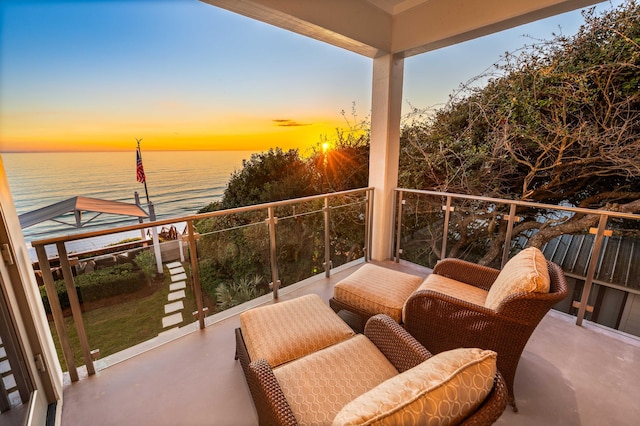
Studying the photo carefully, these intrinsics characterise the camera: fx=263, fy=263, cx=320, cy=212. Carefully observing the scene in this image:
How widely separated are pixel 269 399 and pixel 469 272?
1.88 meters

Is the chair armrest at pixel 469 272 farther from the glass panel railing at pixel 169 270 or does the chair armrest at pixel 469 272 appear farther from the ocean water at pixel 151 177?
the ocean water at pixel 151 177

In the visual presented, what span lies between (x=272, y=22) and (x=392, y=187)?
2441 millimetres

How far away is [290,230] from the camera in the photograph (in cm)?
316

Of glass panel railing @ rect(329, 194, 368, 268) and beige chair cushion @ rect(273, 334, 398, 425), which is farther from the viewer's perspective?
glass panel railing @ rect(329, 194, 368, 268)

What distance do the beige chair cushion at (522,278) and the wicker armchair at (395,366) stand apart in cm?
64

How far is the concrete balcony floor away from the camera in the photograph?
5.21 feet

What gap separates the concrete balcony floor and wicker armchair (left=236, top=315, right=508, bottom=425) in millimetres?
427

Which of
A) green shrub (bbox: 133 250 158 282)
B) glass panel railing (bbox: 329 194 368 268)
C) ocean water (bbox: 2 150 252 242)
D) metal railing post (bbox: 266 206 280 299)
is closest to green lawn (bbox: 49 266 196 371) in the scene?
green shrub (bbox: 133 250 158 282)

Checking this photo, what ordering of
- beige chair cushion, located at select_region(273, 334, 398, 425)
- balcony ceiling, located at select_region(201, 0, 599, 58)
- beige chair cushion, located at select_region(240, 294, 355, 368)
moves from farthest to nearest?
balcony ceiling, located at select_region(201, 0, 599, 58), beige chair cushion, located at select_region(240, 294, 355, 368), beige chair cushion, located at select_region(273, 334, 398, 425)

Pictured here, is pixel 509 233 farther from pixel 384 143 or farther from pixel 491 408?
pixel 491 408

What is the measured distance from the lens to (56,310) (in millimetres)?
1779

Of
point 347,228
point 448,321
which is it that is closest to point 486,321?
point 448,321

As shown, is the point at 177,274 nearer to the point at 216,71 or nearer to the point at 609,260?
the point at 609,260

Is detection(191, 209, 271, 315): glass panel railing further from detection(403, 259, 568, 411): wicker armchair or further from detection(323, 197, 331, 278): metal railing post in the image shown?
detection(403, 259, 568, 411): wicker armchair
